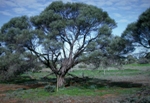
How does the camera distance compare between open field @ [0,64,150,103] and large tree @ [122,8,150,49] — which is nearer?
open field @ [0,64,150,103]

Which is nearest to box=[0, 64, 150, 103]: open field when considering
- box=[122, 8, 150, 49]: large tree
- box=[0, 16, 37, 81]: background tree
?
box=[0, 16, 37, 81]: background tree

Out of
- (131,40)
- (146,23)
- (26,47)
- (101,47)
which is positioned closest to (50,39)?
(26,47)

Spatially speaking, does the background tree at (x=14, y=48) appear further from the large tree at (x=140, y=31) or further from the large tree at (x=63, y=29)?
the large tree at (x=140, y=31)

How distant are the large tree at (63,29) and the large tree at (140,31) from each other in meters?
2.20

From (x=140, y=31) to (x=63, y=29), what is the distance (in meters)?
7.86

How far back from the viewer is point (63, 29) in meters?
18.4

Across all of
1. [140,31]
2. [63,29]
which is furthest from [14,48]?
[140,31]

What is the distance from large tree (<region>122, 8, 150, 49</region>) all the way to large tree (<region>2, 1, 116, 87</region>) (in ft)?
7.23

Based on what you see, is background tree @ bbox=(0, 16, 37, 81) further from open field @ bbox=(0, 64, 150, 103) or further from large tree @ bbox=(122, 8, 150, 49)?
large tree @ bbox=(122, 8, 150, 49)

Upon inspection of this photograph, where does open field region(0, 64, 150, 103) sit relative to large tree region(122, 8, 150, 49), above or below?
below

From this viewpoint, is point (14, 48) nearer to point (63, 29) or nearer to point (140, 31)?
point (63, 29)

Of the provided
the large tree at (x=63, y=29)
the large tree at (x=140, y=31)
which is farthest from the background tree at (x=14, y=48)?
the large tree at (x=140, y=31)

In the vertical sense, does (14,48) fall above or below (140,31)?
below

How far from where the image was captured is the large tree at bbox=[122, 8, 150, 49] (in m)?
14.7
